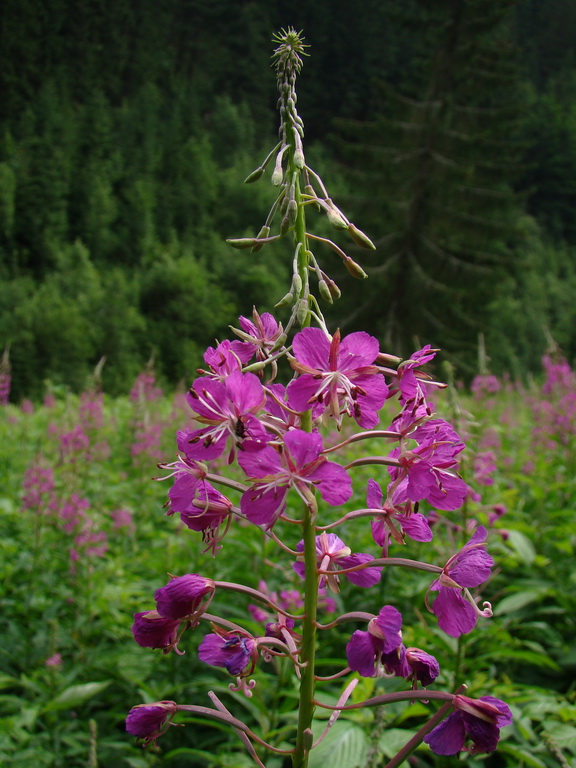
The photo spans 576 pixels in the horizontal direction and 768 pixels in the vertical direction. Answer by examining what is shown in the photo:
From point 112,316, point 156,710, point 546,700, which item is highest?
point 112,316

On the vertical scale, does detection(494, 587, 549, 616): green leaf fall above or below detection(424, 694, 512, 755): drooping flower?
below

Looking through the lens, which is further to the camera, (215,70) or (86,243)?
(215,70)

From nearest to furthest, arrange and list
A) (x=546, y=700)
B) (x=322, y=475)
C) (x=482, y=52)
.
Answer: (x=322, y=475) < (x=546, y=700) < (x=482, y=52)

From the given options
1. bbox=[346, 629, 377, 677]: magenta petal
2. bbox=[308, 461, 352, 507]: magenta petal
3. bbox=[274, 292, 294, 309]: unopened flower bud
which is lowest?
bbox=[346, 629, 377, 677]: magenta petal

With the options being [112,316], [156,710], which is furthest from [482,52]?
[156,710]

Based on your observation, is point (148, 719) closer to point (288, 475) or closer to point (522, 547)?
point (288, 475)

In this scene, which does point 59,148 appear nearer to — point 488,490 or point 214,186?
point 214,186

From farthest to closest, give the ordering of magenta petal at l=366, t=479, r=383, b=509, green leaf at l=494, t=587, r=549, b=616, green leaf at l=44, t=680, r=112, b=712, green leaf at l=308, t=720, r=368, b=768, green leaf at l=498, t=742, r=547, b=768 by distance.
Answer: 1. green leaf at l=494, t=587, r=549, b=616
2. green leaf at l=44, t=680, r=112, b=712
3. green leaf at l=498, t=742, r=547, b=768
4. green leaf at l=308, t=720, r=368, b=768
5. magenta petal at l=366, t=479, r=383, b=509

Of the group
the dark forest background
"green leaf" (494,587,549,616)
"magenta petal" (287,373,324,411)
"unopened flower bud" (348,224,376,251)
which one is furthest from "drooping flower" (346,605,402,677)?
the dark forest background

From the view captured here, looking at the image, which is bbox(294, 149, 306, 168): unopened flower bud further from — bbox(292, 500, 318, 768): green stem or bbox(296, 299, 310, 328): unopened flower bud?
bbox(292, 500, 318, 768): green stem

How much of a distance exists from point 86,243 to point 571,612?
2921cm

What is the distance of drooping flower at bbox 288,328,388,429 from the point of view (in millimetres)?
928

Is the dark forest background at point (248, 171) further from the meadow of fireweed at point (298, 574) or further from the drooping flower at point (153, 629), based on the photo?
the drooping flower at point (153, 629)

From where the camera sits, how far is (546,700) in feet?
6.57
